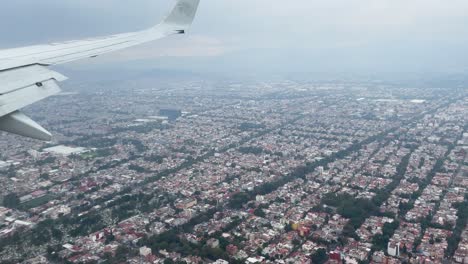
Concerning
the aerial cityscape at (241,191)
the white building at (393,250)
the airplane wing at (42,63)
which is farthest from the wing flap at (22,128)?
the white building at (393,250)

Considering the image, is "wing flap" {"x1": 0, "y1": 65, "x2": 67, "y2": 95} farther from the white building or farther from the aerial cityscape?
the white building

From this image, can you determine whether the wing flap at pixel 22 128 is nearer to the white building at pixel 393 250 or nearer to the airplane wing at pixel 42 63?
the airplane wing at pixel 42 63

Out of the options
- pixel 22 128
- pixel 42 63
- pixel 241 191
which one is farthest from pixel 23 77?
pixel 241 191

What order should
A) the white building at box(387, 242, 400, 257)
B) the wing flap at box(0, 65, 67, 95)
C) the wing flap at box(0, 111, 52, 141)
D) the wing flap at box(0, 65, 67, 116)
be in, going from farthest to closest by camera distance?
the white building at box(387, 242, 400, 257)
the wing flap at box(0, 65, 67, 95)
the wing flap at box(0, 65, 67, 116)
the wing flap at box(0, 111, 52, 141)

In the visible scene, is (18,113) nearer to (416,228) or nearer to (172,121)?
(416,228)

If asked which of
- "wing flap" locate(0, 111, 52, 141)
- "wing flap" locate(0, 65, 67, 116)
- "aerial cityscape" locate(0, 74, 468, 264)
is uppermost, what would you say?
"wing flap" locate(0, 65, 67, 116)

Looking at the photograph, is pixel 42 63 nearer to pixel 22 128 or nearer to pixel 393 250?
pixel 22 128

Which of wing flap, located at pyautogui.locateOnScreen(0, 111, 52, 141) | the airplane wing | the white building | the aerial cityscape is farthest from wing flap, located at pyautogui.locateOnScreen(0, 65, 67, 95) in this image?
the white building
